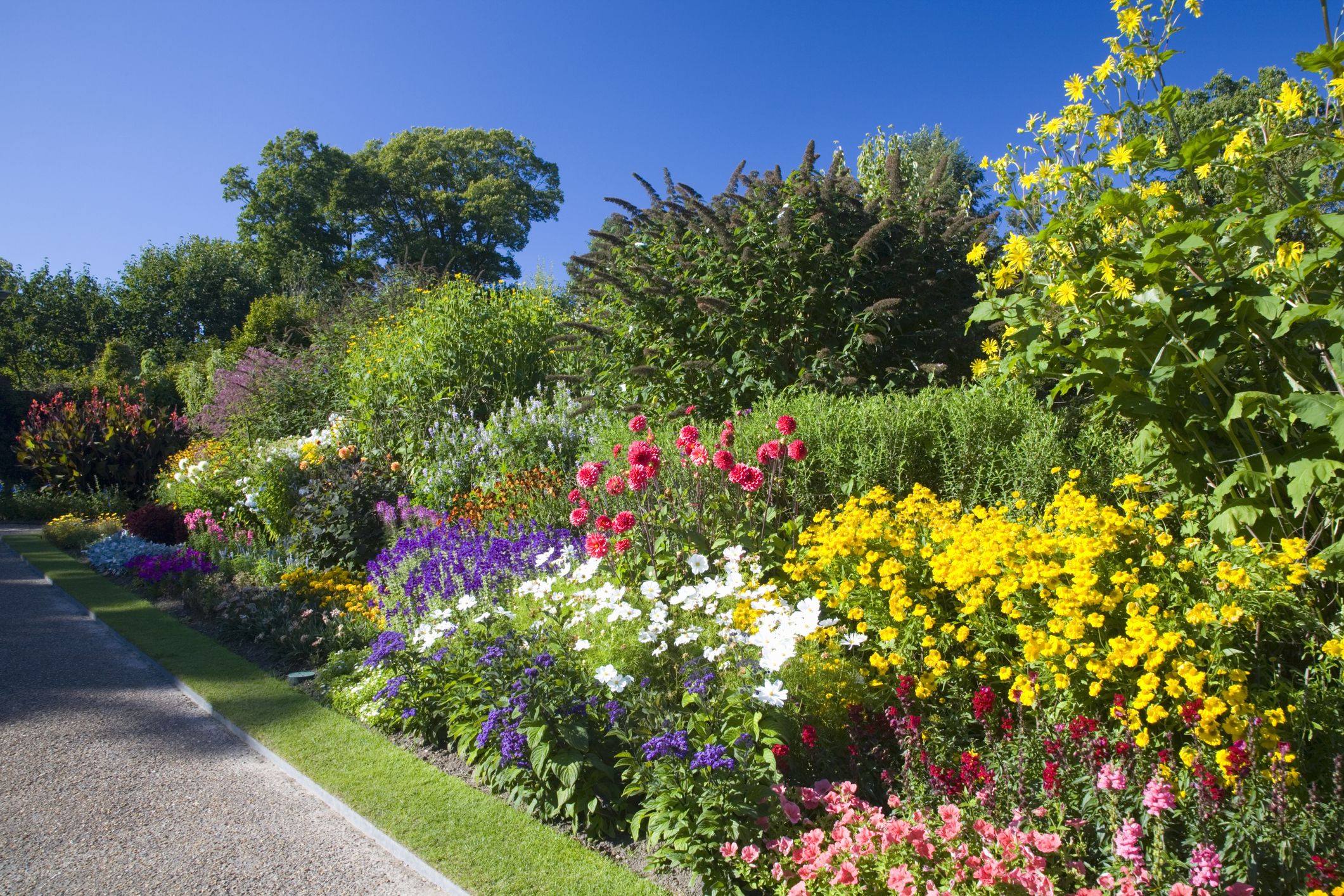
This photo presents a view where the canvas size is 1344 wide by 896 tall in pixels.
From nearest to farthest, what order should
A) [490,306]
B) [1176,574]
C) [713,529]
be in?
[1176,574]
[713,529]
[490,306]

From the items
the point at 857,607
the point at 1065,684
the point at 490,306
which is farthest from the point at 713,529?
the point at 490,306

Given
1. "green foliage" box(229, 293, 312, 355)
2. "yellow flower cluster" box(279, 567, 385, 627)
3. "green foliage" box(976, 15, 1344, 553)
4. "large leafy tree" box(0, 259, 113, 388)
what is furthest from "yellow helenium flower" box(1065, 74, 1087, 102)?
"large leafy tree" box(0, 259, 113, 388)

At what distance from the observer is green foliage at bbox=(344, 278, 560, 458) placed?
29.1 feet

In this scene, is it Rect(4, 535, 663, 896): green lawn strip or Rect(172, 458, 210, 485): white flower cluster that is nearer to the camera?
Rect(4, 535, 663, 896): green lawn strip

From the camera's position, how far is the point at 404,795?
3.16 meters

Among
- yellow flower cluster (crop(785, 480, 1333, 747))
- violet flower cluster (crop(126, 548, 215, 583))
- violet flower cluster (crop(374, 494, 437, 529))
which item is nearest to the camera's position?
yellow flower cluster (crop(785, 480, 1333, 747))

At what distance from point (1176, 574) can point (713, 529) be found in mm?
2185

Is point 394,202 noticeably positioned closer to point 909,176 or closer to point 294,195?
point 294,195

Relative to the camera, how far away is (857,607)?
10.5 feet

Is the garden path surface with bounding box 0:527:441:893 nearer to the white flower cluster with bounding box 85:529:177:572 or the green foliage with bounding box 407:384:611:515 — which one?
the green foliage with bounding box 407:384:611:515

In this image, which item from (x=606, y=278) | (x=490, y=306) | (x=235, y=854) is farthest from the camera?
(x=490, y=306)

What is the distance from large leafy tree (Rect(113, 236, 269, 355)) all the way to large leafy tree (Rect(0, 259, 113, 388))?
1024 millimetres

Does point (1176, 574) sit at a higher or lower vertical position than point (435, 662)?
higher

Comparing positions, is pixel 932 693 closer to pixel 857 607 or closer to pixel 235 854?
pixel 857 607
